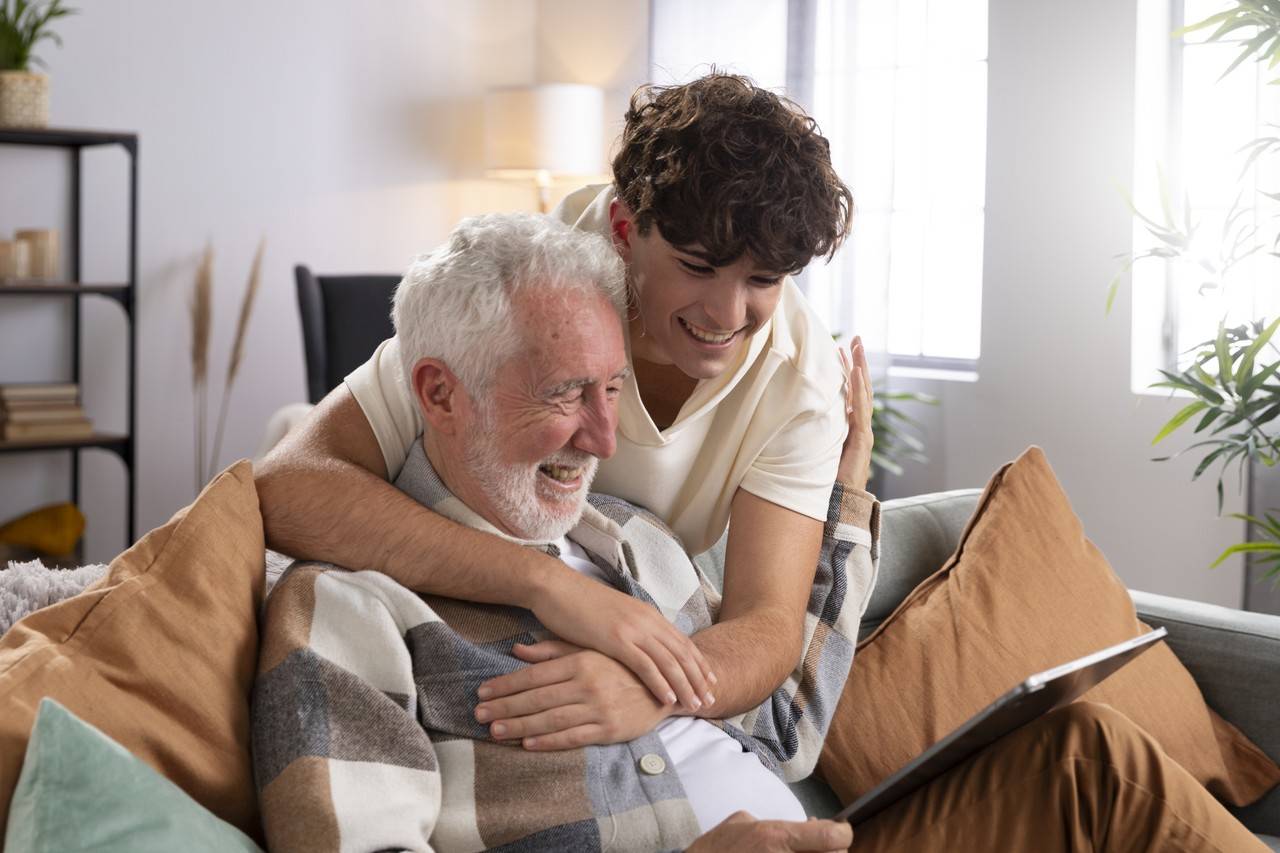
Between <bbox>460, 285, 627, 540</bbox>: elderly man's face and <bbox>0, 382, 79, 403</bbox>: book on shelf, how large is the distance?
10.7 ft

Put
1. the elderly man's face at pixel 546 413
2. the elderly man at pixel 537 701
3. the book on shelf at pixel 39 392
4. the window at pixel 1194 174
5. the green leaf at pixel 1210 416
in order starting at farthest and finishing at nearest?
the book on shelf at pixel 39 392
the window at pixel 1194 174
the green leaf at pixel 1210 416
the elderly man's face at pixel 546 413
the elderly man at pixel 537 701

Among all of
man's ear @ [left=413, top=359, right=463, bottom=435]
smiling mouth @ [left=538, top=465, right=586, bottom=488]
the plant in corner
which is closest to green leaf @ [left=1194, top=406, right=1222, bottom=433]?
the plant in corner

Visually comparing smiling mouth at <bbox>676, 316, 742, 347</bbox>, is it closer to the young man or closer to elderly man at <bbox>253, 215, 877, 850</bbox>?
the young man

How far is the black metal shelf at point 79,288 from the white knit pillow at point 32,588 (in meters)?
3.04

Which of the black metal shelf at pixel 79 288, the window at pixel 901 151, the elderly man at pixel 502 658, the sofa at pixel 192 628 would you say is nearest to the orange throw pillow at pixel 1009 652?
the elderly man at pixel 502 658

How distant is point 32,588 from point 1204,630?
181 centimetres

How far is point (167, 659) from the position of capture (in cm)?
123

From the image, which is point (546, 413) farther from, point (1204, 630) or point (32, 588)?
point (1204, 630)

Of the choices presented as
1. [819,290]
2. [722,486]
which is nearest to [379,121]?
[819,290]

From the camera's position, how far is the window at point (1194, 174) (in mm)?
3740

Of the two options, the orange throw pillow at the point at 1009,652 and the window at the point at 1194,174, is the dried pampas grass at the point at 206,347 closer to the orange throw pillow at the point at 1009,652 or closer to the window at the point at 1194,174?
the window at the point at 1194,174

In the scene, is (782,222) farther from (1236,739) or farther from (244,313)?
(244,313)

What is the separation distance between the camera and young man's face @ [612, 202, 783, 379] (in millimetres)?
1594

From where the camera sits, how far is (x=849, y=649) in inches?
70.9
